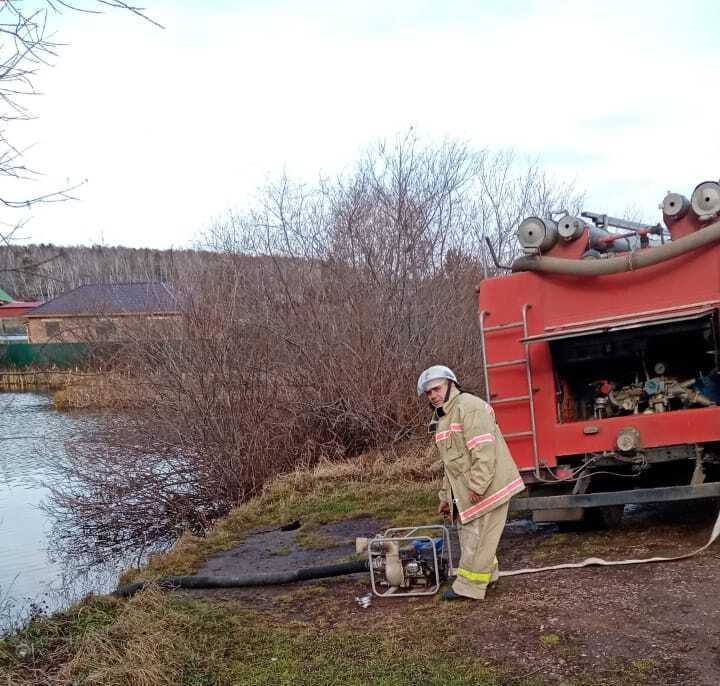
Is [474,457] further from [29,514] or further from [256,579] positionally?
[29,514]

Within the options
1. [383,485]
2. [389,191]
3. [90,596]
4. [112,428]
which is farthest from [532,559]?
[389,191]

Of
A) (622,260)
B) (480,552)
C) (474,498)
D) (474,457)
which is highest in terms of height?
(622,260)

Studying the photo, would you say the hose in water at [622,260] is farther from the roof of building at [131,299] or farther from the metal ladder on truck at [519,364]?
the roof of building at [131,299]

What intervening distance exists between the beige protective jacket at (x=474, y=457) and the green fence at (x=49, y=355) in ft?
29.7

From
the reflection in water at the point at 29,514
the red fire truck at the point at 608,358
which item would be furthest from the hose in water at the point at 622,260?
the reflection in water at the point at 29,514

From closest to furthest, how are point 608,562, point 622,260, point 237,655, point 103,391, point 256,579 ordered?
point 237,655
point 608,562
point 622,260
point 256,579
point 103,391

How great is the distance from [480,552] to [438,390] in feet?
3.71

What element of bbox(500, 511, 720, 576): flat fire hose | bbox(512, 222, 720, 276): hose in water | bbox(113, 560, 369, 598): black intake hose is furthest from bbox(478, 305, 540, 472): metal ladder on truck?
bbox(113, 560, 369, 598): black intake hose

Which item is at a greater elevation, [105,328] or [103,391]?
[105,328]

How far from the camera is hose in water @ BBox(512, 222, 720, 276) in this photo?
596cm

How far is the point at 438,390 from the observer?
18.5 ft

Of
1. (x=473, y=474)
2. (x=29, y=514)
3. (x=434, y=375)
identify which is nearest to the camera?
(x=473, y=474)

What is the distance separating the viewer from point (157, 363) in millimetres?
13375

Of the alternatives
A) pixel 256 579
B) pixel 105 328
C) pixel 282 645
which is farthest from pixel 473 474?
pixel 105 328
